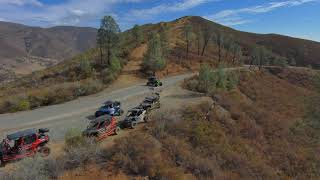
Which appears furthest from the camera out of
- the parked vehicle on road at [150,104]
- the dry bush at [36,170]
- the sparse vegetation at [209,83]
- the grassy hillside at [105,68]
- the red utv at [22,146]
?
the sparse vegetation at [209,83]

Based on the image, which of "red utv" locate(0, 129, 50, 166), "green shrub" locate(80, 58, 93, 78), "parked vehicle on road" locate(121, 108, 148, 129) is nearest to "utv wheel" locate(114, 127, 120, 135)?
"parked vehicle on road" locate(121, 108, 148, 129)

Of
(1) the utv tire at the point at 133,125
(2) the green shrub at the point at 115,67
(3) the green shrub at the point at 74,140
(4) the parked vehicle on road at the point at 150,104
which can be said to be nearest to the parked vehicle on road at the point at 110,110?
(4) the parked vehicle on road at the point at 150,104

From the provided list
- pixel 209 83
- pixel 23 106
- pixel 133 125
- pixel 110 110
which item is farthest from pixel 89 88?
pixel 133 125

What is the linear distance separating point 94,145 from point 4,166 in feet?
16.2

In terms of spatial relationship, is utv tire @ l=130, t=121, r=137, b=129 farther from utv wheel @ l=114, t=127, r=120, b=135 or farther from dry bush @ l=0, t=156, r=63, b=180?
Answer: dry bush @ l=0, t=156, r=63, b=180

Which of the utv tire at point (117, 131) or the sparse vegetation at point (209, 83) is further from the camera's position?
the sparse vegetation at point (209, 83)

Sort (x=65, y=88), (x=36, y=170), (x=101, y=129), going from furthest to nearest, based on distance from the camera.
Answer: (x=65, y=88) < (x=101, y=129) < (x=36, y=170)

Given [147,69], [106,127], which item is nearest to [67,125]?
[106,127]

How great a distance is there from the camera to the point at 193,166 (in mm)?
21719

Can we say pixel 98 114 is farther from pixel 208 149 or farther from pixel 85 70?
pixel 85 70

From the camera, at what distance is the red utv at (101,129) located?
2395 cm

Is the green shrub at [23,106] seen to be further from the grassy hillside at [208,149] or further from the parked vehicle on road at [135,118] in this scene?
the grassy hillside at [208,149]

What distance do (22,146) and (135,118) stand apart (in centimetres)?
883

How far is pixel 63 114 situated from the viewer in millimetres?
32156
